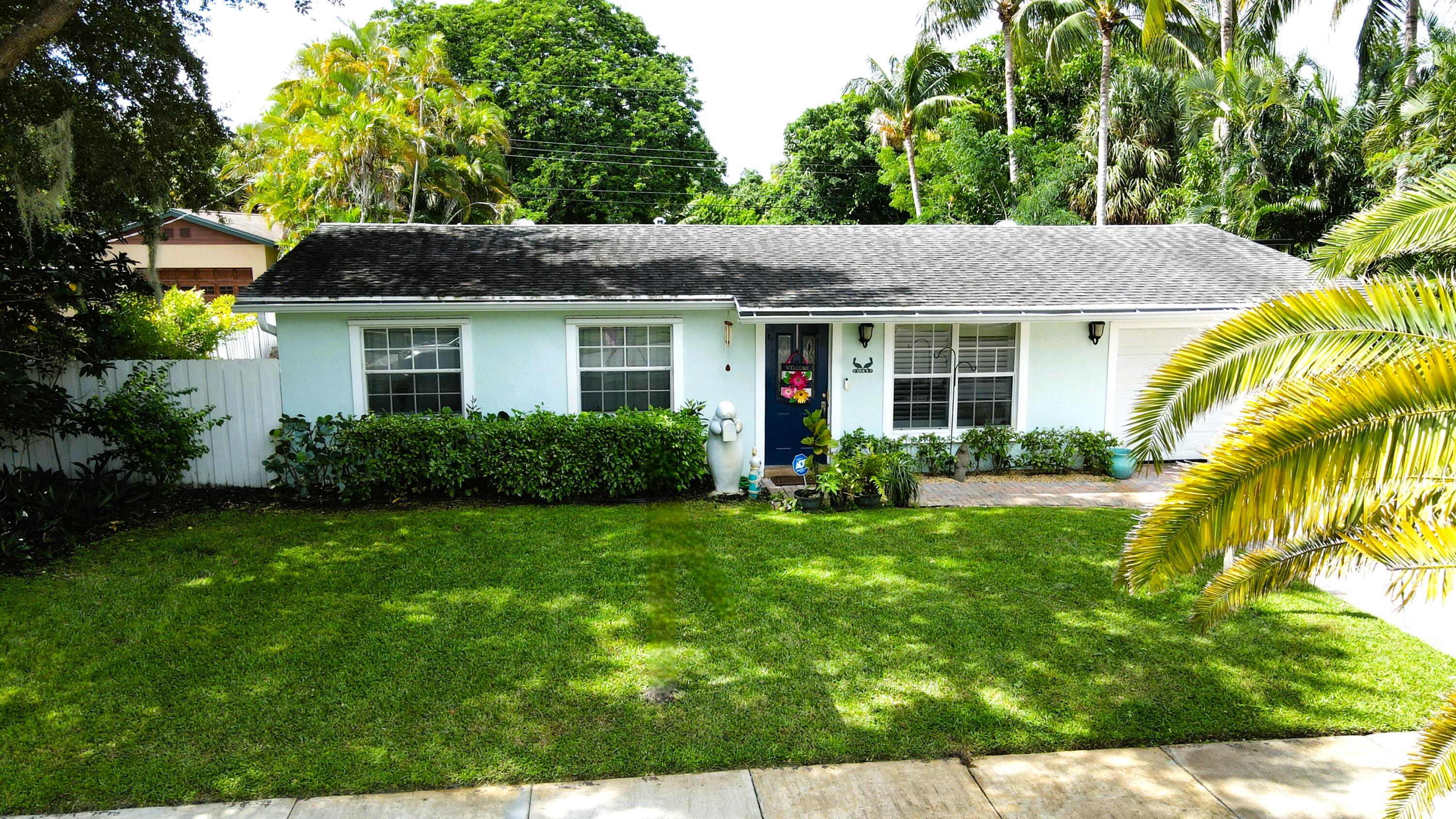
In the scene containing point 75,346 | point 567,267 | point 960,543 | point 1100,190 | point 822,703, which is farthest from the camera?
point 1100,190

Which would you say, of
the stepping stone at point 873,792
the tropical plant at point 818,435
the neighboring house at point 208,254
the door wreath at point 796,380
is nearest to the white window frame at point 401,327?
the door wreath at point 796,380

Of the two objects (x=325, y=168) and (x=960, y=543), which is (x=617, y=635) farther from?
(x=325, y=168)

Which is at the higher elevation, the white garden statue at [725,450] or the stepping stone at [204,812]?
the white garden statue at [725,450]

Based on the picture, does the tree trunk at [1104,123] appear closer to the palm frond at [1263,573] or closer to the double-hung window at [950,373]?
the double-hung window at [950,373]

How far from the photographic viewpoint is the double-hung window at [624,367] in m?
10.9

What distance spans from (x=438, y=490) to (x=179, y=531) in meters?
2.58

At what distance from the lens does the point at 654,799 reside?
4.26 meters

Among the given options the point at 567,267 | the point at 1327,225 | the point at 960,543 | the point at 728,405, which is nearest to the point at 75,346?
the point at 567,267

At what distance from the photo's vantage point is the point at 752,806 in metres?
4.20

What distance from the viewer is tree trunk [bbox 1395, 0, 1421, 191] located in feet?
52.2

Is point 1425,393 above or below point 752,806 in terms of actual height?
above

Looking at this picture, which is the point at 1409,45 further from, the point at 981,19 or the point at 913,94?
the point at 913,94

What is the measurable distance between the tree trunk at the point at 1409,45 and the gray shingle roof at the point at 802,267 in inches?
183

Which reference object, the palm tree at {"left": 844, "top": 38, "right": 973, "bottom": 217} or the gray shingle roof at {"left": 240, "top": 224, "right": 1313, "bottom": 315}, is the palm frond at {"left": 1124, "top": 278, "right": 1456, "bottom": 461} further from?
the palm tree at {"left": 844, "top": 38, "right": 973, "bottom": 217}
